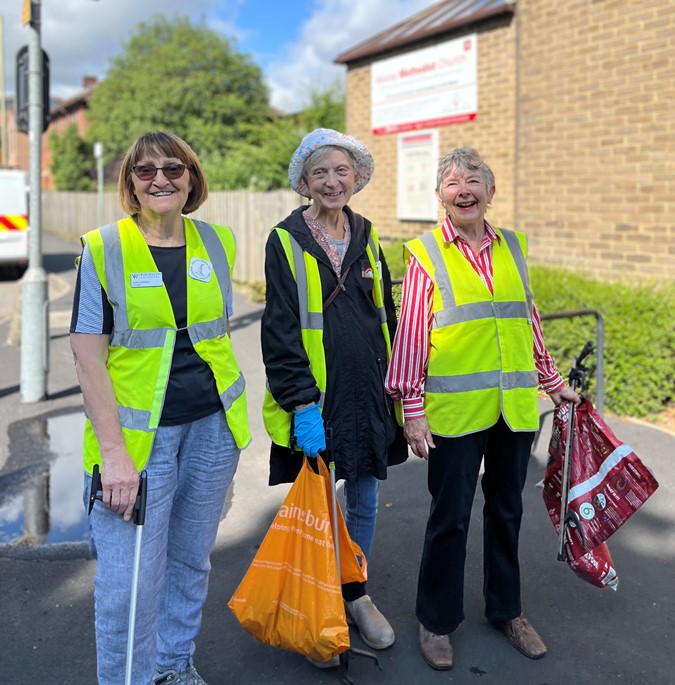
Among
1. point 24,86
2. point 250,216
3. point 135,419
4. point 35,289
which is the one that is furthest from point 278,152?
point 135,419

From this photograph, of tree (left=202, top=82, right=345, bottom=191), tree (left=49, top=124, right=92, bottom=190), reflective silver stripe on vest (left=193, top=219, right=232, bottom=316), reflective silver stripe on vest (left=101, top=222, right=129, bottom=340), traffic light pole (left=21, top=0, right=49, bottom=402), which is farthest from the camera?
tree (left=49, top=124, right=92, bottom=190)

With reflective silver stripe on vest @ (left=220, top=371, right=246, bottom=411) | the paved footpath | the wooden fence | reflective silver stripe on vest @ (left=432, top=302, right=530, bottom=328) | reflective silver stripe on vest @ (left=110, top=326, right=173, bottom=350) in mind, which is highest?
the wooden fence

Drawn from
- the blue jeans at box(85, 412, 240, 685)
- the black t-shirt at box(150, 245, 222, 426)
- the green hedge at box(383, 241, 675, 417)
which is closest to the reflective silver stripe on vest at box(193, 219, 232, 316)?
the black t-shirt at box(150, 245, 222, 426)

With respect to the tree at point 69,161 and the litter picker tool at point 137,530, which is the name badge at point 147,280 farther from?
the tree at point 69,161

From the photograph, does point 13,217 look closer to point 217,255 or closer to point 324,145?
point 324,145

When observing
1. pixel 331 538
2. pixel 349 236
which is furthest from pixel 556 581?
pixel 349 236

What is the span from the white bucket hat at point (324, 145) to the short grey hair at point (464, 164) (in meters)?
0.27

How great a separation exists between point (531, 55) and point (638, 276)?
302 centimetres

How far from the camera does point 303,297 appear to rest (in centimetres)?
266

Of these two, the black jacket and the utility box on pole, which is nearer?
the black jacket

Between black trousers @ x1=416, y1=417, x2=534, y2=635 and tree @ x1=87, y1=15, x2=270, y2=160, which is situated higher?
tree @ x1=87, y1=15, x2=270, y2=160

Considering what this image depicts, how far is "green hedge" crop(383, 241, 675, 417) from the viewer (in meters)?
5.87

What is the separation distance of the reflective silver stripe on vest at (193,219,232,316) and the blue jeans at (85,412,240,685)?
43 cm

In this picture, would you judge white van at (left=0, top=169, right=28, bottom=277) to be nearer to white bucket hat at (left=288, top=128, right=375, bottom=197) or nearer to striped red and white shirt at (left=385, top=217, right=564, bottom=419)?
white bucket hat at (left=288, top=128, right=375, bottom=197)
